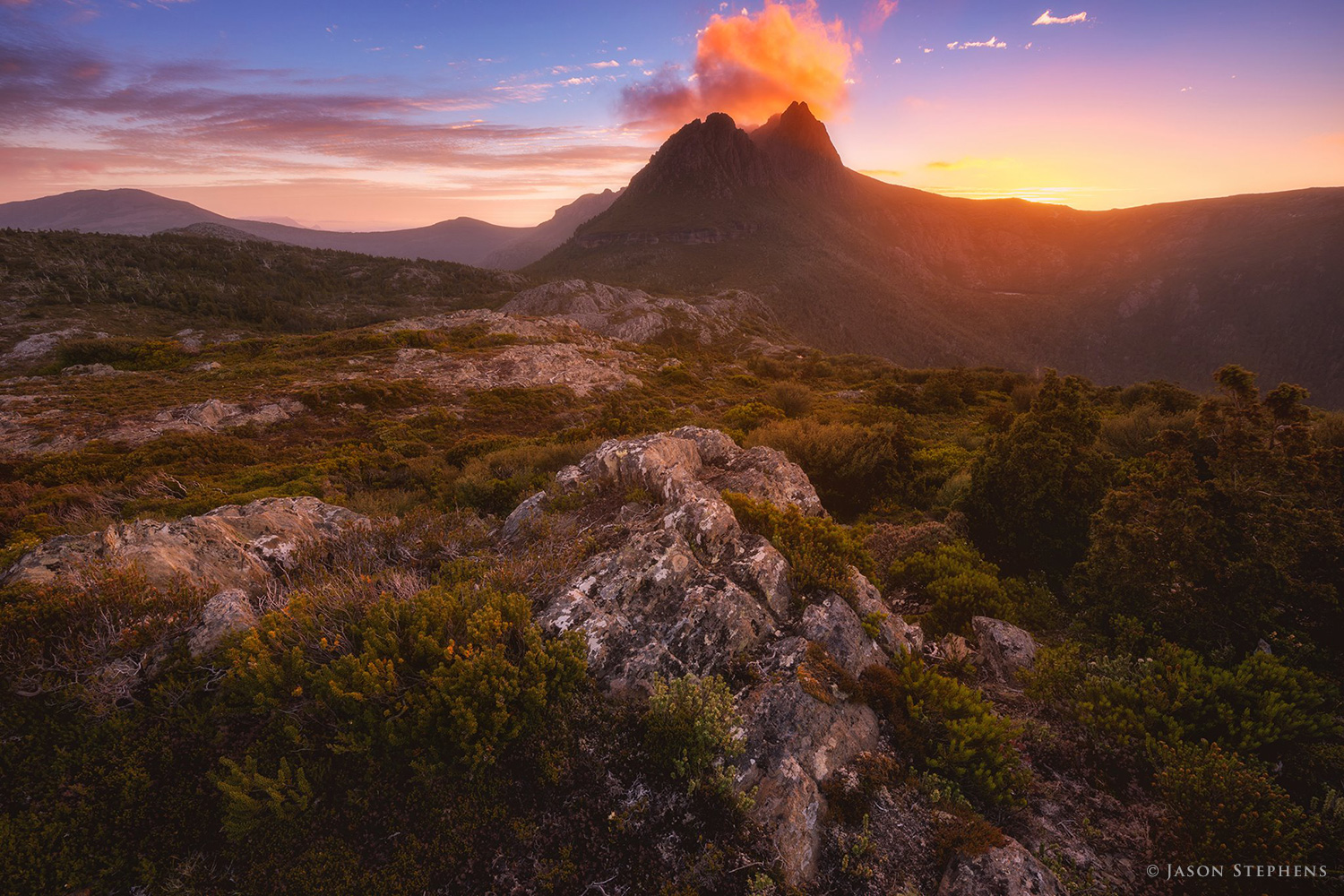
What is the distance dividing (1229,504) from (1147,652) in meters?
2.31

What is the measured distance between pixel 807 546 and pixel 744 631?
1950mm

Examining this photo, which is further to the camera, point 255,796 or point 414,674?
point 414,674

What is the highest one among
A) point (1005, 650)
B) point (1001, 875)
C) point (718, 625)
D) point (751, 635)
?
point (718, 625)

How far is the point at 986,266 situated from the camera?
17700 centimetres

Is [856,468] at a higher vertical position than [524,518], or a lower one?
lower

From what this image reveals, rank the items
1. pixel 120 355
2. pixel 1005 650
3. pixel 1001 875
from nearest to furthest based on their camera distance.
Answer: pixel 1001 875 → pixel 1005 650 → pixel 120 355

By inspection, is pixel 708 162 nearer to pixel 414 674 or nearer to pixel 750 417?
pixel 750 417

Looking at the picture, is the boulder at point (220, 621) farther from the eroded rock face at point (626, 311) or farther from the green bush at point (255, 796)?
the eroded rock face at point (626, 311)

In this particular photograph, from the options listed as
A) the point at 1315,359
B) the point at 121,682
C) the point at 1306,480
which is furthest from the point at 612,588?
the point at 1315,359

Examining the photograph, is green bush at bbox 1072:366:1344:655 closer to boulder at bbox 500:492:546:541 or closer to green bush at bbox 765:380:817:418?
boulder at bbox 500:492:546:541

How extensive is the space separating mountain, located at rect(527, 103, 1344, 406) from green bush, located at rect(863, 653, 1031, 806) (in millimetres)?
105273

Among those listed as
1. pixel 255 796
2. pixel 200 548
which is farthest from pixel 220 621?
pixel 200 548

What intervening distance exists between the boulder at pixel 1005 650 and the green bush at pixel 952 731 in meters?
1.42

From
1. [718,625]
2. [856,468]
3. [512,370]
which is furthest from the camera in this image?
[512,370]
